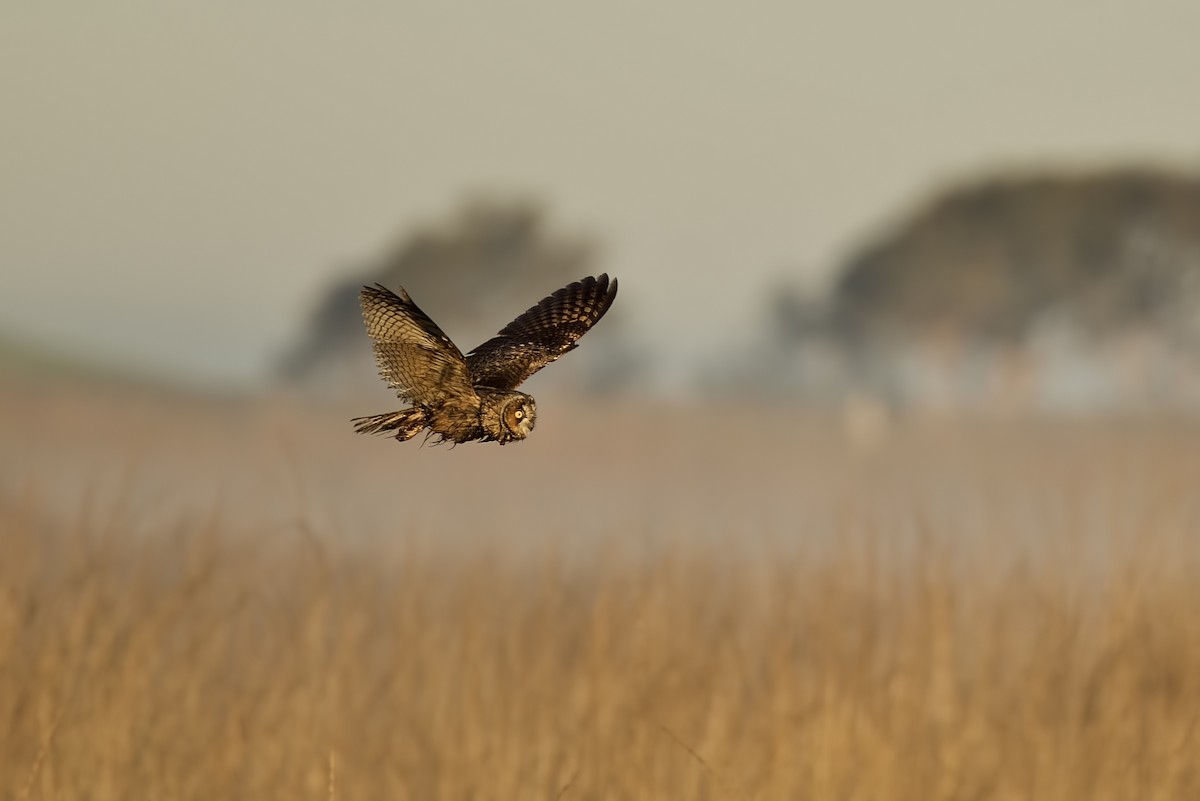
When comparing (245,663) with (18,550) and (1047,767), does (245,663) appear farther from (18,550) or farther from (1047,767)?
(1047,767)

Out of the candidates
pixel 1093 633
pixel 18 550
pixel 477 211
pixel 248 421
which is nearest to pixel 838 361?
pixel 477 211

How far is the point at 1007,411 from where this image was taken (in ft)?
91.6

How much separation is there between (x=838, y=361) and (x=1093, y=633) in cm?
2511

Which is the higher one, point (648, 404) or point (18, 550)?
point (648, 404)

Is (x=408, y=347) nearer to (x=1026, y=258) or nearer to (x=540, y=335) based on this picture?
(x=540, y=335)

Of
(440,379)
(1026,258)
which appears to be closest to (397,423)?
(440,379)

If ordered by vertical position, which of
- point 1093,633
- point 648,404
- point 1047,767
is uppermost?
point 648,404

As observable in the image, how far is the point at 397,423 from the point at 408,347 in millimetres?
99

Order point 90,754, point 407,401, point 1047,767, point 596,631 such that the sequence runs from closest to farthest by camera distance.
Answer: point 407,401 < point 90,754 < point 596,631 < point 1047,767

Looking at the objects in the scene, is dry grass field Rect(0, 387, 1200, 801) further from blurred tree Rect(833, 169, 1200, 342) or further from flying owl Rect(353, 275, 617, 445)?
blurred tree Rect(833, 169, 1200, 342)

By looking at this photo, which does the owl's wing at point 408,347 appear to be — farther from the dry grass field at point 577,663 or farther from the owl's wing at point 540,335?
the dry grass field at point 577,663

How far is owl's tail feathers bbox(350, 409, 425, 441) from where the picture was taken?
4.75 ft

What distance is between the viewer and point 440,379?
155 cm

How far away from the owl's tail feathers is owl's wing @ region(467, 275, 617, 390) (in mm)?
118
